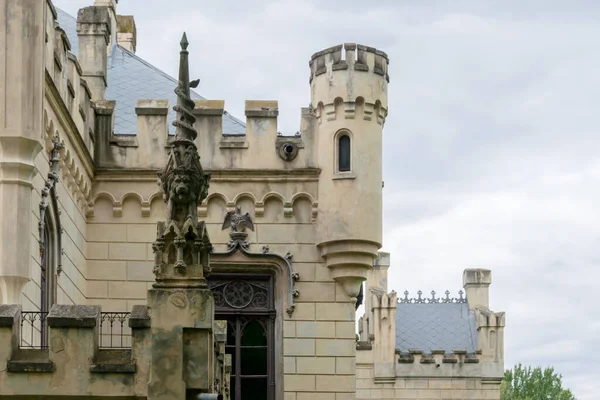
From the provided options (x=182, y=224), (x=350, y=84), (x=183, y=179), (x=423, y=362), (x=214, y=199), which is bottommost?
(x=423, y=362)

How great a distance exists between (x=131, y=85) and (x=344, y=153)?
6285mm

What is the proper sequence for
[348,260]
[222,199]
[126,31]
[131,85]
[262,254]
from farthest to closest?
[126,31], [131,85], [222,199], [262,254], [348,260]

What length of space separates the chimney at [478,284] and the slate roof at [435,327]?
504 mm

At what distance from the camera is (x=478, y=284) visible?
197 ft

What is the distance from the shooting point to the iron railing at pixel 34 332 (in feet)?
69.1

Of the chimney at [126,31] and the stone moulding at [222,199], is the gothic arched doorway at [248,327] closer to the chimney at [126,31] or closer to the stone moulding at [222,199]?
the stone moulding at [222,199]

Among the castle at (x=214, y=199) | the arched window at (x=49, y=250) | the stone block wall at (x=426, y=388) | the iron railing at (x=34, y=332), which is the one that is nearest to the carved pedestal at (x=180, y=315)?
the iron railing at (x=34, y=332)

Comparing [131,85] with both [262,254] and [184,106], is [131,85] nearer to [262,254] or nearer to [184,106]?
[262,254]

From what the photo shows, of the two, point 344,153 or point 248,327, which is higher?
point 344,153

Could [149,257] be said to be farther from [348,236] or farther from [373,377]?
[373,377]

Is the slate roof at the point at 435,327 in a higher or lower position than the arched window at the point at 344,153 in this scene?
lower

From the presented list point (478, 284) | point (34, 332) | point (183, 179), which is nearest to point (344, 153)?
point (34, 332)

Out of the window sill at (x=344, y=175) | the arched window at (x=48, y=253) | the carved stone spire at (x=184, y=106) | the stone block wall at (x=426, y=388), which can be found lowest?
the stone block wall at (x=426, y=388)

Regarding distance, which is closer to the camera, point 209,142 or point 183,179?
point 183,179
